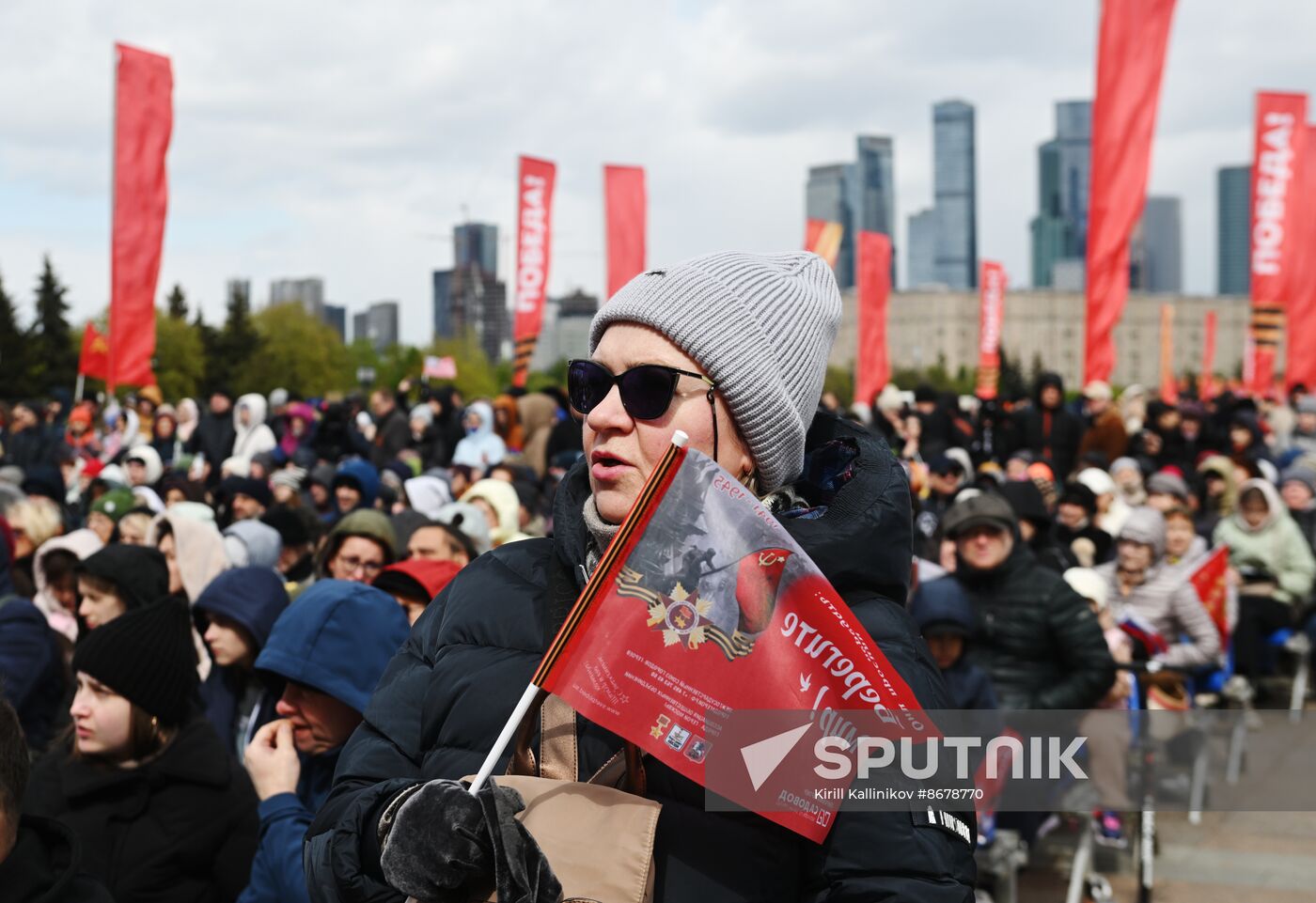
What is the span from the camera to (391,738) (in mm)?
1873

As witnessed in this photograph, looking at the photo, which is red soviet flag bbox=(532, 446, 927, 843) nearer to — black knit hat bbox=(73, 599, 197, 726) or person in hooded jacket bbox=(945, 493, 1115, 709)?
black knit hat bbox=(73, 599, 197, 726)

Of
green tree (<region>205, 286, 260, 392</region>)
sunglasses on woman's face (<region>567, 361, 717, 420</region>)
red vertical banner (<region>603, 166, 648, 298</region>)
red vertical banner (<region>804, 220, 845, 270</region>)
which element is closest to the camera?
sunglasses on woman's face (<region>567, 361, 717, 420</region>)

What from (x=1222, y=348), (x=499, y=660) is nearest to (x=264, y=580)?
(x=499, y=660)

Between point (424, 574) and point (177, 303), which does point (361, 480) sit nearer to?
point (424, 574)

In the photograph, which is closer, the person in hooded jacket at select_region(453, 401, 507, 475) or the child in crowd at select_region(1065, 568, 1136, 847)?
the child in crowd at select_region(1065, 568, 1136, 847)

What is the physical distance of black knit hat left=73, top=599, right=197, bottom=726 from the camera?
3475 mm

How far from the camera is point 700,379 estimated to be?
187 cm

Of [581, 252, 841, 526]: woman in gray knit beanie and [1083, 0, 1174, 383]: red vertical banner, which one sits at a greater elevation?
[1083, 0, 1174, 383]: red vertical banner

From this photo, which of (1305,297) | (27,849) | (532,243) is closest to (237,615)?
(27,849)

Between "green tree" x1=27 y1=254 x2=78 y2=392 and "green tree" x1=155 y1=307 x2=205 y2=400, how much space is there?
5606 millimetres

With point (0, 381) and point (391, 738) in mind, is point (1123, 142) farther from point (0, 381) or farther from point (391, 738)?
point (0, 381)

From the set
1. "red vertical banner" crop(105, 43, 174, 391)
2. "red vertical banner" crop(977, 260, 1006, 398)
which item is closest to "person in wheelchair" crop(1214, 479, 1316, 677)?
"red vertical banner" crop(105, 43, 174, 391)

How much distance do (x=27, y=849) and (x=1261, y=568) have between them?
8.99 metres

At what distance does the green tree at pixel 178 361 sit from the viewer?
230 ft
